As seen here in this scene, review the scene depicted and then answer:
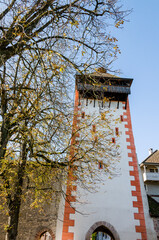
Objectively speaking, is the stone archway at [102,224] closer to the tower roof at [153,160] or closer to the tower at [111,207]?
the tower at [111,207]

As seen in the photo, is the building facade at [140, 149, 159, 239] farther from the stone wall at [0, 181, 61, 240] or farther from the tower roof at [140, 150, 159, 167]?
the stone wall at [0, 181, 61, 240]

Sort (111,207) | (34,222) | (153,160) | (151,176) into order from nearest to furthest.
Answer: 1. (111,207)
2. (34,222)
3. (151,176)
4. (153,160)

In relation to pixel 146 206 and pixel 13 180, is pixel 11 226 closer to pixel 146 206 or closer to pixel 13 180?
pixel 13 180

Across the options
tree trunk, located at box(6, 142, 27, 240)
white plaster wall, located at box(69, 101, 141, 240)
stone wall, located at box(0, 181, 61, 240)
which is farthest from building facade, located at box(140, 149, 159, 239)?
tree trunk, located at box(6, 142, 27, 240)

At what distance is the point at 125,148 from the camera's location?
11.4 meters

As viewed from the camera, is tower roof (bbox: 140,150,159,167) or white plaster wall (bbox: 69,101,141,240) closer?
white plaster wall (bbox: 69,101,141,240)

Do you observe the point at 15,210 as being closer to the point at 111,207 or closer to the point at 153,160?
the point at 111,207

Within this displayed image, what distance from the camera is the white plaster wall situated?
29.9ft

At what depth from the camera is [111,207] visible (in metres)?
9.65

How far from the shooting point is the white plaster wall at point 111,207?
29.9ft

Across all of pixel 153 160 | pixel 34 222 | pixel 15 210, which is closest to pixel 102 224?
pixel 34 222

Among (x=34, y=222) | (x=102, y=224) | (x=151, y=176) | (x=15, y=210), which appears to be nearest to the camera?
(x=15, y=210)

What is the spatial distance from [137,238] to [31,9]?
9.51 m

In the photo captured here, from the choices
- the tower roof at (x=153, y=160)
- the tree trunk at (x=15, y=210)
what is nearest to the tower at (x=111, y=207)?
the tree trunk at (x=15, y=210)
